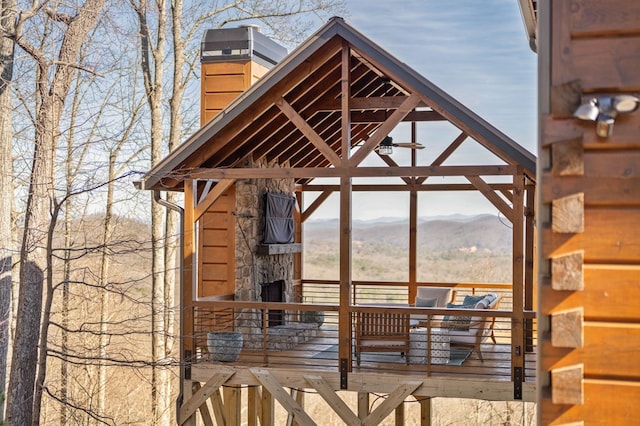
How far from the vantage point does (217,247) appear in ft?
37.2

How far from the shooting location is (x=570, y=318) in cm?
388

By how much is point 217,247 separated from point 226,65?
2911mm

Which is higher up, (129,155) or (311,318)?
(129,155)

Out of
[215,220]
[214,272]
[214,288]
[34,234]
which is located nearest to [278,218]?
[215,220]

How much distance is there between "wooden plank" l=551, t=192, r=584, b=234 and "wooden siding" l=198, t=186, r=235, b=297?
7679 millimetres

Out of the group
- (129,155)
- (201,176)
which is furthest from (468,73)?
(201,176)

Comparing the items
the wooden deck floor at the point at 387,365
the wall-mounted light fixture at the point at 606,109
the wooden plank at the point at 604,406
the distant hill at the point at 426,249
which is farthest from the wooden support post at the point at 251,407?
the distant hill at the point at 426,249

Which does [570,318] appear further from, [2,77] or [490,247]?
[490,247]

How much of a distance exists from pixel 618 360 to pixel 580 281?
1.40 feet

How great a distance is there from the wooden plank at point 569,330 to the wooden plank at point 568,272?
0.13m

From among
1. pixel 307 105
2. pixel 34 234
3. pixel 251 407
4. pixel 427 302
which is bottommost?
pixel 251 407

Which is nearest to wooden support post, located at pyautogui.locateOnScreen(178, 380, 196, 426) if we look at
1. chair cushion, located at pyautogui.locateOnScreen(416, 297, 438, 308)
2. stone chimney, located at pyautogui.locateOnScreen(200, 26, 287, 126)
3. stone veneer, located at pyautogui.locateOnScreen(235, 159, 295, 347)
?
stone veneer, located at pyautogui.locateOnScreen(235, 159, 295, 347)

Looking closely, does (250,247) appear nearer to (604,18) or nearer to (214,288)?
(214,288)

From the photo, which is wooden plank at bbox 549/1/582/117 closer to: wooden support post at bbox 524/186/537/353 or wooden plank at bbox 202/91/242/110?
wooden support post at bbox 524/186/537/353
